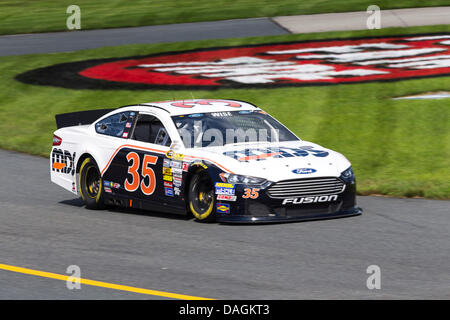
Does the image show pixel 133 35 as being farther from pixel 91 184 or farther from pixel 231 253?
pixel 231 253

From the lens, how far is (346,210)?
35.1 feet

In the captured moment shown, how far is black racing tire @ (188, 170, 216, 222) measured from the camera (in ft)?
34.5

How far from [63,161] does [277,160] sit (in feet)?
12.2

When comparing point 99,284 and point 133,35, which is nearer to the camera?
point 99,284

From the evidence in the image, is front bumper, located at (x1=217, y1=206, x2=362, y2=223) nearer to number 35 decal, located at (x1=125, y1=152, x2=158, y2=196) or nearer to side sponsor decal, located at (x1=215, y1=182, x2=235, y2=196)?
side sponsor decal, located at (x1=215, y1=182, x2=235, y2=196)

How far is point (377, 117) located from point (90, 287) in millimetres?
10583

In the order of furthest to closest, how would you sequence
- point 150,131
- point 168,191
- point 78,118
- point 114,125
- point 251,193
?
point 78,118
point 114,125
point 150,131
point 168,191
point 251,193

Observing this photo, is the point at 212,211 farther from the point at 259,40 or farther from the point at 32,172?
the point at 259,40

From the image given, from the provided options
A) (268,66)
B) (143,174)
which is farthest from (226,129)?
(268,66)

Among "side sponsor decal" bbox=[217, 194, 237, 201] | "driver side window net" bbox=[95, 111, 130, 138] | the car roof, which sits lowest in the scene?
"side sponsor decal" bbox=[217, 194, 237, 201]

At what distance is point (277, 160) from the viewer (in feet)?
34.4

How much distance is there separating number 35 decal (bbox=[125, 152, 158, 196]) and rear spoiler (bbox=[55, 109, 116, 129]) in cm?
195

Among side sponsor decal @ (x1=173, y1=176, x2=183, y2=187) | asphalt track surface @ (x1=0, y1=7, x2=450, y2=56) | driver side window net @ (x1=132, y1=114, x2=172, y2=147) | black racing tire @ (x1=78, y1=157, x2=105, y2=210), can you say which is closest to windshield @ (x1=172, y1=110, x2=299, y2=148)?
driver side window net @ (x1=132, y1=114, x2=172, y2=147)
